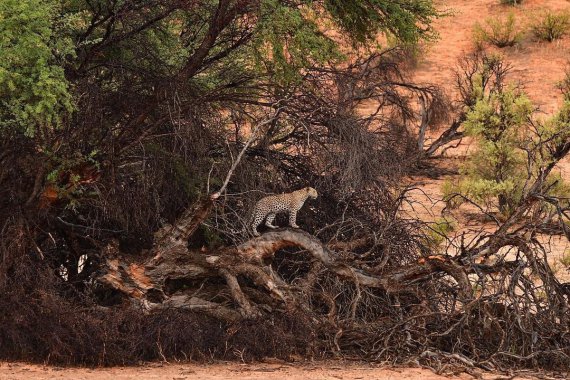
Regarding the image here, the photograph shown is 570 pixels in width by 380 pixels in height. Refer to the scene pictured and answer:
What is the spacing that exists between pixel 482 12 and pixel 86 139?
27.9 m

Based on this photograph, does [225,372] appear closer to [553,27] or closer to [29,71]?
[29,71]

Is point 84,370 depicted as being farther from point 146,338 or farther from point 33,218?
point 33,218

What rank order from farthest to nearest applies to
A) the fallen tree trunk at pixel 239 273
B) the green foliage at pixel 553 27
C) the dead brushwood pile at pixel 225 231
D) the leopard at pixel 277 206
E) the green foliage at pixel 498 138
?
1. the green foliage at pixel 553 27
2. the green foliage at pixel 498 138
3. the leopard at pixel 277 206
4. the fallen tree trunk at pixel 239 273
5. the dead brushwood pile at pixel 225 231

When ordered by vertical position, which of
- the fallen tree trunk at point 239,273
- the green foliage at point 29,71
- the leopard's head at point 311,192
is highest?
the green foliage at point 29,71

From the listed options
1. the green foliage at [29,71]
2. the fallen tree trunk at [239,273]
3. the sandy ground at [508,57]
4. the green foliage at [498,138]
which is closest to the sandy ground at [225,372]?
the fallen tree trunk at [239,273]

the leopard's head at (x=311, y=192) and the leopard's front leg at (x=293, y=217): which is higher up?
the leopard's head at (x=311, y=192)

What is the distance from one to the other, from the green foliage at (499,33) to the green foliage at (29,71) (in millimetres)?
24837

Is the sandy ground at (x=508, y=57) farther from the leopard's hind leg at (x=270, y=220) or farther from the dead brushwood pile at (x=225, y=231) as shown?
the leopard's hind leg at (x=270, y=220)

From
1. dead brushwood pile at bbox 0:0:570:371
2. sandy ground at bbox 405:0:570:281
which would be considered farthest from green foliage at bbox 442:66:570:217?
dead brushwood pile at bbox 0:0:570:371

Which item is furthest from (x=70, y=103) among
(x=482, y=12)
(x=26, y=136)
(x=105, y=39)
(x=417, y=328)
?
(x=482, y=12)

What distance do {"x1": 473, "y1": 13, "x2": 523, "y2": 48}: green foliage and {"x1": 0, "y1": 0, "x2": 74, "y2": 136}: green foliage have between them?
2484 centimetres

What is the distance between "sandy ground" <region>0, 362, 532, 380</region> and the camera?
10602 millimetres

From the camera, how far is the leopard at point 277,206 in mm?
12430

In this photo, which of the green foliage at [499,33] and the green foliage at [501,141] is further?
the green foliage at [499,33]
